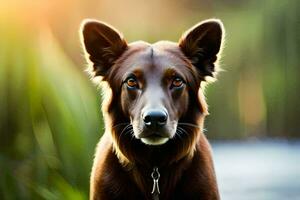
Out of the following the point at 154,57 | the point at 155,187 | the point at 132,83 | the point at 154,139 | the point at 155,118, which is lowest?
the point at 155,187

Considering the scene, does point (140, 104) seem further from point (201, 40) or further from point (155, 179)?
point (201, 40)

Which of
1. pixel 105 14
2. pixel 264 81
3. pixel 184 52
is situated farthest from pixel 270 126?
pixel 184 52

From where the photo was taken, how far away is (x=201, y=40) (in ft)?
19.0

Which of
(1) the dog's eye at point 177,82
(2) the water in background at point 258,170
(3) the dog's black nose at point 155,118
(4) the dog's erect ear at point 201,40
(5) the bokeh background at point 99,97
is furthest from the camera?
(2) the water in background at point 258,170

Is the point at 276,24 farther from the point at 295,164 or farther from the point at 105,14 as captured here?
the point at 105,14

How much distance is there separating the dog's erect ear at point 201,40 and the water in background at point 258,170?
199 inches

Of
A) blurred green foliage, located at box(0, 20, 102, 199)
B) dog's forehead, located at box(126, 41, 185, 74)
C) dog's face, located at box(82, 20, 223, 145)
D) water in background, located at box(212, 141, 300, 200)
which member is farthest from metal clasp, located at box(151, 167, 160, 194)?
water in background, located at box(212, 141, 300, 200)

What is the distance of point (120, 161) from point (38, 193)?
1.77ft

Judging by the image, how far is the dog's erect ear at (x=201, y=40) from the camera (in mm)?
5785

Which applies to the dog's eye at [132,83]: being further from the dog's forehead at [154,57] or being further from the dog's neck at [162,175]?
the dog's neck at [162,175]

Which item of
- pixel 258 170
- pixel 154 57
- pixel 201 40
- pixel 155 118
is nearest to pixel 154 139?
pixel 155 118

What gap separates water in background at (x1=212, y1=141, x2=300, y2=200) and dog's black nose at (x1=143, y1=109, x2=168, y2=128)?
18.4ft

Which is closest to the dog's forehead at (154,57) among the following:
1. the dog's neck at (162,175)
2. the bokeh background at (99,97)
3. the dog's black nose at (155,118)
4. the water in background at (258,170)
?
the dog's black nose at (155,118)

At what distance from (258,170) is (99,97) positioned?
26.8 ft
